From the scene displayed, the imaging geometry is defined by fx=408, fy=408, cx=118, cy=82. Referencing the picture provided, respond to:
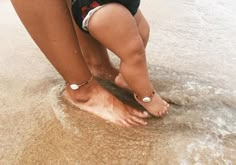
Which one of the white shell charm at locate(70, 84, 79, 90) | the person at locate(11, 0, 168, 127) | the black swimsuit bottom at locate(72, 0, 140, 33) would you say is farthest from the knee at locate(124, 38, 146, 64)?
the white shell charm at locate(70, 84, 79, 90)

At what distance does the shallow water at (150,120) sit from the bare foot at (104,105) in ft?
0.10

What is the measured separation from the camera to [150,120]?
1.40m

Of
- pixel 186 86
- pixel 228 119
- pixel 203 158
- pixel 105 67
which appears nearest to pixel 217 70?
pixel 186 86

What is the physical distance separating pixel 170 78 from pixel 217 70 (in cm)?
24

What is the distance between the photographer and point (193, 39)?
2039 mm

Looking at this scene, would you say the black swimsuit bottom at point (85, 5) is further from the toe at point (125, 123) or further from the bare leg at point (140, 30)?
the toe at point (125, 123)

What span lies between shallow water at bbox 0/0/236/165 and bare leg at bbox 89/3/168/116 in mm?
176

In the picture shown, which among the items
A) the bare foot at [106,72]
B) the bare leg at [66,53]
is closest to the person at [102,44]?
the bare leg at [66,53]

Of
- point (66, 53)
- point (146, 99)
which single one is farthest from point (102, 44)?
point (146, 99)

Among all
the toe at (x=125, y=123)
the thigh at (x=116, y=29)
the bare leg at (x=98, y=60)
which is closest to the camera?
the thigh at (x=116, y=29)

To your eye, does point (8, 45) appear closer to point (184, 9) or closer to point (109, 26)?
point (109, 26)

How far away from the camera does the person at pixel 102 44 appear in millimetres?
1235

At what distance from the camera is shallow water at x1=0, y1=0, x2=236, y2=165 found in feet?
4.11

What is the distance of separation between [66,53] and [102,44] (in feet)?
0.41
